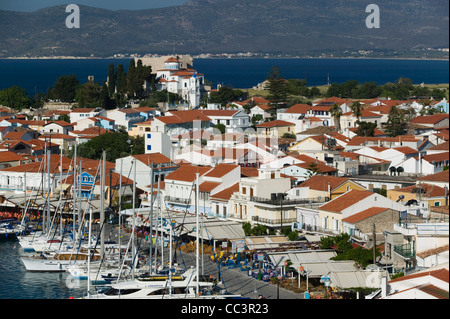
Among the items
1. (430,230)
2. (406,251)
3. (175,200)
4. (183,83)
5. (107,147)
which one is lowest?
(175,200)

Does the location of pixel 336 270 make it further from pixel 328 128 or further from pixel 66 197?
pixel 328 128

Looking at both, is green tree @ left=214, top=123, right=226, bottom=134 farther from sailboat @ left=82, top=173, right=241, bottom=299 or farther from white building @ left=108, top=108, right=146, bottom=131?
sailboat @ left=82, top=173, right=241, bottom=299

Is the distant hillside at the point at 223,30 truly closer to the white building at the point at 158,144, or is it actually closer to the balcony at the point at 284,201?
the white building at the point at 158,144

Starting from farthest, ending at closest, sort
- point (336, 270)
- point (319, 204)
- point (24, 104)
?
point (24, 104)
point (319, 204)
point (336, 270)

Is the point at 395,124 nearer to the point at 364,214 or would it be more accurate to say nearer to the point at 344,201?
the point at 344,201

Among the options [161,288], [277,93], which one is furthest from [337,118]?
[161,288]
